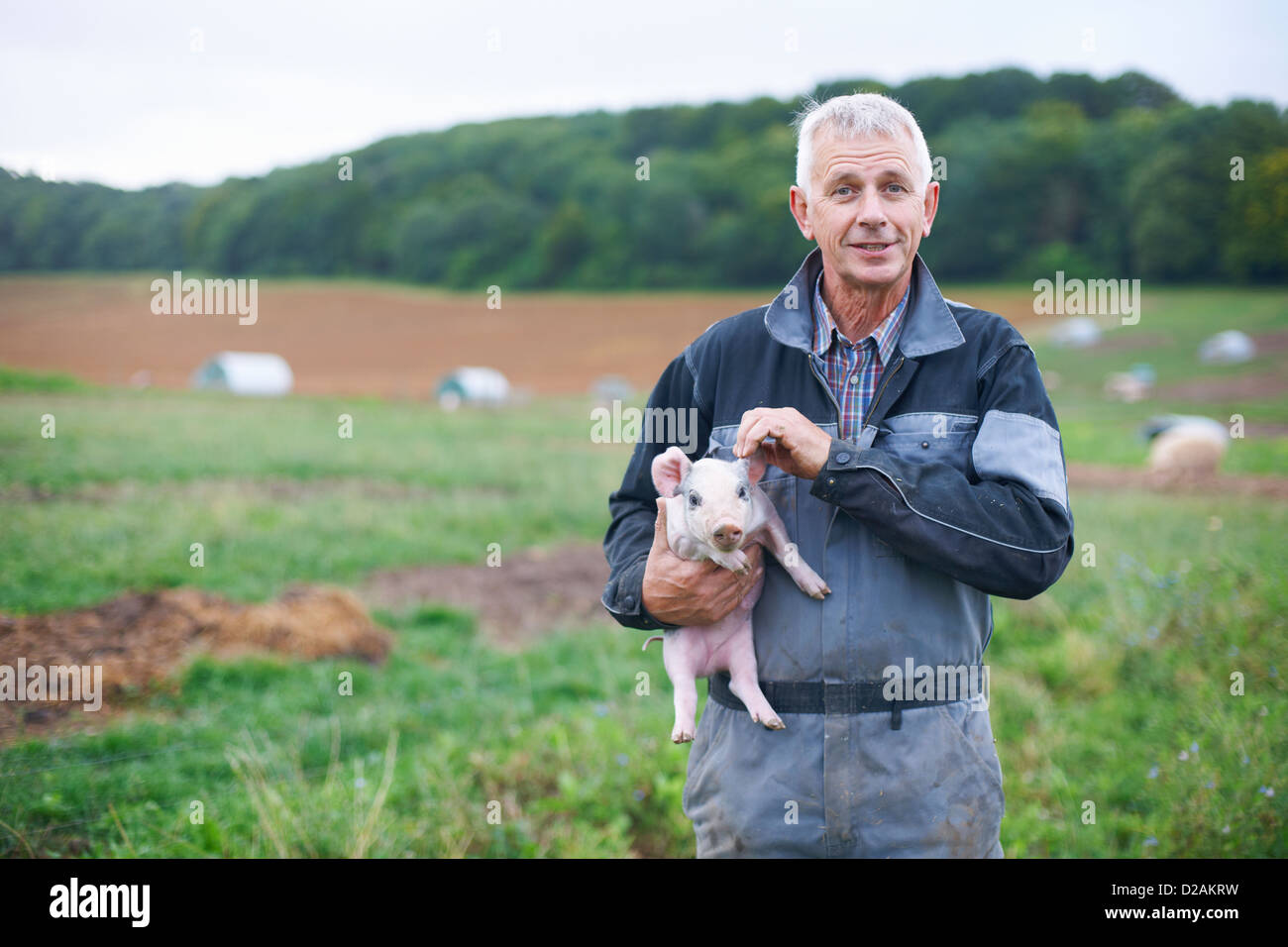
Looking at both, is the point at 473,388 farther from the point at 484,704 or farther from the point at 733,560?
the point at 733,560

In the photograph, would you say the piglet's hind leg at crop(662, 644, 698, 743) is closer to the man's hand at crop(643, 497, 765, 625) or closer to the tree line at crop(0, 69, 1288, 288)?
the man's hand at crop(643, 497, 765, 625)

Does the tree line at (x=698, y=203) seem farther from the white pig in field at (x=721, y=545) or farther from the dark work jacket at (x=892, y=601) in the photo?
the dark work jacket at (x=892, y=601)

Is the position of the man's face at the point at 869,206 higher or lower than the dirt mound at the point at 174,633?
higher

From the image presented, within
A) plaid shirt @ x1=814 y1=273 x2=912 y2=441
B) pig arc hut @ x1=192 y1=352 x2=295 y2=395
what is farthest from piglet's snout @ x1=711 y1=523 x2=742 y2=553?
pig arc hut @ x1=192 y1=352 x2=295 y2=395

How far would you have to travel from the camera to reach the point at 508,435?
861 inches

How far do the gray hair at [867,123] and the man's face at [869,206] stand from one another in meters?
0.02

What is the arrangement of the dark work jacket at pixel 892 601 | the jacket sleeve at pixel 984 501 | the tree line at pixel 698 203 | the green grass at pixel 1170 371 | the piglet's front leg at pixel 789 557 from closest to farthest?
the jacket sleeve at pixel 984 501, the dark work jacket at pixel 892 601, the piglet's front leg at pixel 789 557, the green grass at pixel 1170 371, the tree line at pixel 698 203

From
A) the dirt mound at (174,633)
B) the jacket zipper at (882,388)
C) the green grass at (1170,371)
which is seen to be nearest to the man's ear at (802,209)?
the jacket zipper at (882,388)

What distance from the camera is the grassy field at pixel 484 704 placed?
14.9 ft

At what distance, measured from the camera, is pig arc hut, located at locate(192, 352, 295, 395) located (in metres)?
35.3

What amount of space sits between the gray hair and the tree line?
54.2 feet

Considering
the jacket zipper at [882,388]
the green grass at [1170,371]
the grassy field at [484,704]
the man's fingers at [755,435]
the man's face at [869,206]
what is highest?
the green grass at [1170,371]

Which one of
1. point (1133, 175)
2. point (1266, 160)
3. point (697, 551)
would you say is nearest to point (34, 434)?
point (697, 551)
